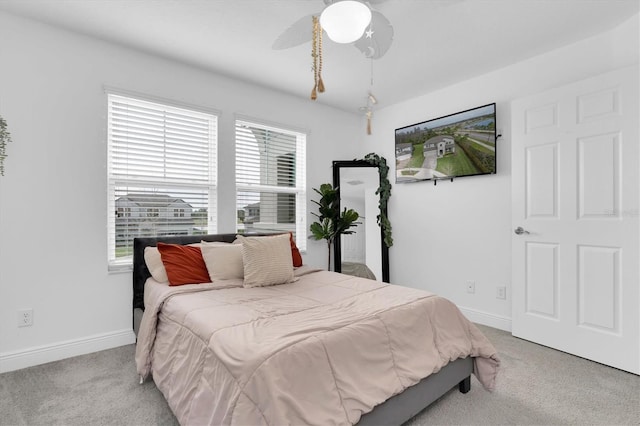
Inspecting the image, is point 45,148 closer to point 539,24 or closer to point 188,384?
point 188,384

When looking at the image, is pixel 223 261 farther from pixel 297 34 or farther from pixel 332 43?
pixel 332 43

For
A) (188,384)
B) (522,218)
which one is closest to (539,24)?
(522,218)

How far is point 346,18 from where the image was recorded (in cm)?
148

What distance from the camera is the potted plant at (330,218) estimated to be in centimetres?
405

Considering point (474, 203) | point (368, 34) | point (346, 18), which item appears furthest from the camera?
point (474, 203)

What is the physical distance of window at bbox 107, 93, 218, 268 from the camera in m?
2.85

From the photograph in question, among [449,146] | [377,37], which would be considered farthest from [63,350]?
[449,146]

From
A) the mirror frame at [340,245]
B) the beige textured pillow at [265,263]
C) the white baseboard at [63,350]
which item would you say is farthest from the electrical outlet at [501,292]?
the white baseboard at [63,350]

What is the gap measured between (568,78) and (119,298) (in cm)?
431

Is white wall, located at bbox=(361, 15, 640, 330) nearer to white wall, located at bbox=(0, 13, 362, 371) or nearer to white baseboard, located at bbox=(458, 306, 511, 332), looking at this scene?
white baseboard, located at bbox=(458, 306, 511, 332)

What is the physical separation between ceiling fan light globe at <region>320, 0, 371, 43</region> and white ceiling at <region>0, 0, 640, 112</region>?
0.70 m

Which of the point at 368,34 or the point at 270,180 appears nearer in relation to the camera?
the point at 368,34

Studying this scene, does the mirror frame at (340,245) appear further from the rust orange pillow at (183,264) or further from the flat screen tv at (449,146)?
the rust orange pillow at (183,264)

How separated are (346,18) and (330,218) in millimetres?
2775
